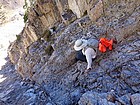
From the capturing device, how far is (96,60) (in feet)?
43.5

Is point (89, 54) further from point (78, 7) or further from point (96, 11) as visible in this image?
point (78, 7)

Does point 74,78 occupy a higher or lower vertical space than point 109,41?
lower

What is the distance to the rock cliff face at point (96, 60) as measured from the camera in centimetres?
1142

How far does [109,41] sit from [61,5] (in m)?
12.1

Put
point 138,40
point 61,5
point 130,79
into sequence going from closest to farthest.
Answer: point 130,79 < point 138,40 < point 61,5

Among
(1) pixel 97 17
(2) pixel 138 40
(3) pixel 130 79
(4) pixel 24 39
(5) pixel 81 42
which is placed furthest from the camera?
(4) pixel 24 39

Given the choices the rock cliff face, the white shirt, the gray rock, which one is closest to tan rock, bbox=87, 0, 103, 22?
the rock cliff face

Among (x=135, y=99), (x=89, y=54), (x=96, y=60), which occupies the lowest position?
(x=135, y=99)

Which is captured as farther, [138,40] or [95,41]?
[95,41]

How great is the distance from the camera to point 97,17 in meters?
15.9

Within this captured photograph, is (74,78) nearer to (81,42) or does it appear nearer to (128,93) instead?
(81,42)

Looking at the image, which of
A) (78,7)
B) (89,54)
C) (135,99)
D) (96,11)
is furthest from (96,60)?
(78,7)

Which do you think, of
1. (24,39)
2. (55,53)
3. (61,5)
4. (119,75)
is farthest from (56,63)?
(24,39)

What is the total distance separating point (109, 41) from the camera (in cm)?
1317
